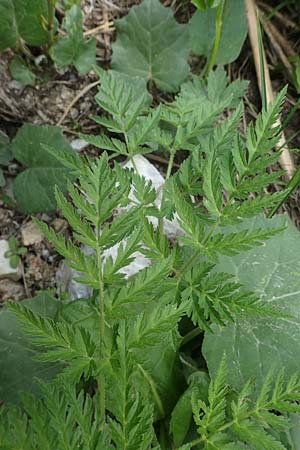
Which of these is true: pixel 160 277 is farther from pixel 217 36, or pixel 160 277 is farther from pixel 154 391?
pixel 217 36

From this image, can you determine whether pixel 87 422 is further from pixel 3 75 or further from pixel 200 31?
pixel 200 31

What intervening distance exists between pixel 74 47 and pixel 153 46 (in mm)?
314

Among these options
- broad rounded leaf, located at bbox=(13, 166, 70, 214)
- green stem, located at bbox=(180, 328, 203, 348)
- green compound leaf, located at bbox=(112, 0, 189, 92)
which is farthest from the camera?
green compound leaf, located at bbox=(112, 0, 189, 92)

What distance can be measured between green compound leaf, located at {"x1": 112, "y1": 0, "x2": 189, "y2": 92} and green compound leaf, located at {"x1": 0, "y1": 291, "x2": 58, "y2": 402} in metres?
1.00

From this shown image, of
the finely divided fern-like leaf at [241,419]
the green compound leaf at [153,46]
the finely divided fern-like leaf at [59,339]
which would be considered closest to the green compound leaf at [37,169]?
the green compound leaf at [153,46]

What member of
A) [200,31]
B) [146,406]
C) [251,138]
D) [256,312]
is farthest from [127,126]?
[200,31]

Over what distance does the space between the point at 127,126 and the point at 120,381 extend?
63 centimetres

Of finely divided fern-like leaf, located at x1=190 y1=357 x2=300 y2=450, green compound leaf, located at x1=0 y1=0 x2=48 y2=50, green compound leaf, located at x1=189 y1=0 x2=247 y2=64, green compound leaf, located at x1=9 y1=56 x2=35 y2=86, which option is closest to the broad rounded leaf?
green compound leaf, located at x1=9 y1=56 x2=35 y2=86

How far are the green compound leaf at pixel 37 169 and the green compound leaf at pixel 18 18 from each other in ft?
0.95

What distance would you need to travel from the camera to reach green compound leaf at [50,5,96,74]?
1.78 m

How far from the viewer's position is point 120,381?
911 millimetres

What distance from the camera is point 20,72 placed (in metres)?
1.78

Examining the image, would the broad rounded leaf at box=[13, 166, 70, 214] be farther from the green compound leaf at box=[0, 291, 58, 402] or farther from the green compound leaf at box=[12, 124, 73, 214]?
the green compound leaf at box=[0, 291, 58, 402]

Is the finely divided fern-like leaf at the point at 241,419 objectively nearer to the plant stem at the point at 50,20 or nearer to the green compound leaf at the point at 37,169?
the green compound leaf at the point at 37,169
